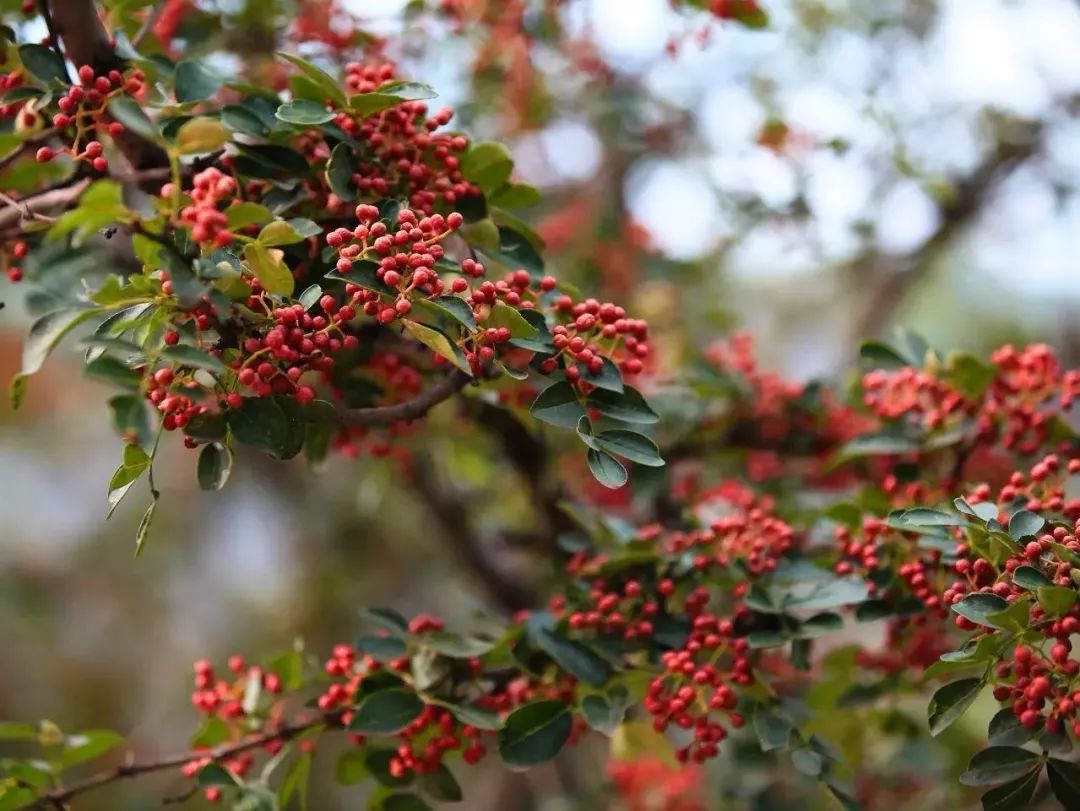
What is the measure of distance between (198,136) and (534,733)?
0.55 meters

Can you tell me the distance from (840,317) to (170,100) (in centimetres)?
279

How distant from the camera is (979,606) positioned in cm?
77

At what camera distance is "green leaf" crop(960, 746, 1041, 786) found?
2.62ft

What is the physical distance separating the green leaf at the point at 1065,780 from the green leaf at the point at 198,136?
74 centimetres

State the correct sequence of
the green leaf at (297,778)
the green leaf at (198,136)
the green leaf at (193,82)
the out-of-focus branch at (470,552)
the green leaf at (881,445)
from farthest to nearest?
the out-of-focus branch at (470,552) < the green leaf at (881,445) < the green leaf at (297,778) < the green leaf at (193,82) < the green leaf at (198,136)

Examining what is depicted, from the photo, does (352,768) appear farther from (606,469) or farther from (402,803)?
(606,469)

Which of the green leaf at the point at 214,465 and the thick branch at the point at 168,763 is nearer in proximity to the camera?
the green leaf at the point at 214,465

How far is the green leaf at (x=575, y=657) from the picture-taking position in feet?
3.09

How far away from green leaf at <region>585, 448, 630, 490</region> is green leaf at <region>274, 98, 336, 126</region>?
324mm

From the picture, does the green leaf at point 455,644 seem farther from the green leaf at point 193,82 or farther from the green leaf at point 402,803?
the green leaf at point 193,82

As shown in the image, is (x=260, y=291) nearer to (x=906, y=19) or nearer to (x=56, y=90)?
(x=56, y=90)

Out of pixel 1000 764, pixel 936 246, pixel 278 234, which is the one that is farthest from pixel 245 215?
pixel 936 246

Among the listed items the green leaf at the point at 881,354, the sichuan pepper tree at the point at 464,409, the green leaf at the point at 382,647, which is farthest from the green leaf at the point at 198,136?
the green leaf at the point at 881,354

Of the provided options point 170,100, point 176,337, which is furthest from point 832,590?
point 170,100
